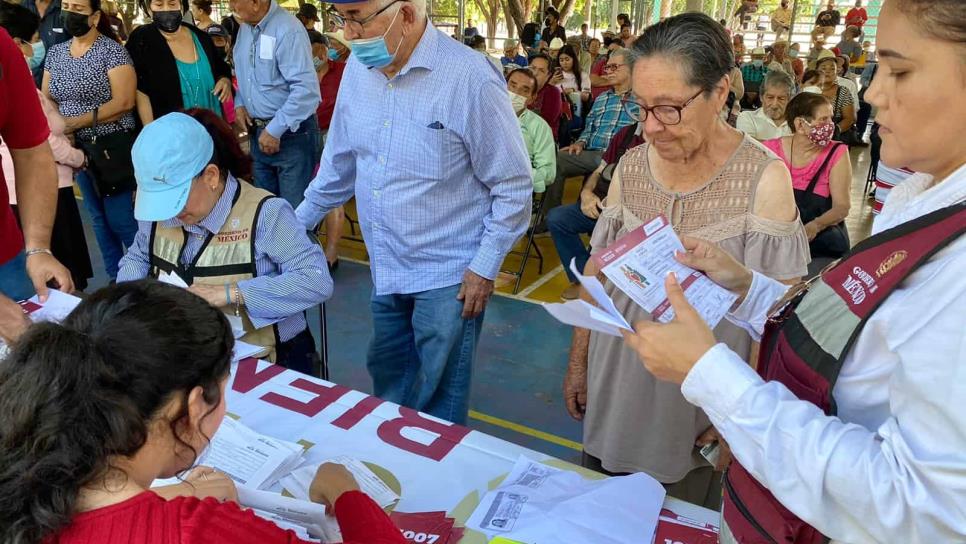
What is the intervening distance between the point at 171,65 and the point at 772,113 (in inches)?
172

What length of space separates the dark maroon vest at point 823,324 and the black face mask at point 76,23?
396cm

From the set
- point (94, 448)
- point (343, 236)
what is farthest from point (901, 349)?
point (343, 236)

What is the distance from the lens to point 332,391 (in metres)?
1.90

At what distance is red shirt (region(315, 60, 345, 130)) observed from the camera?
5.85m

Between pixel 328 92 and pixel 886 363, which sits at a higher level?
pixel 886 363

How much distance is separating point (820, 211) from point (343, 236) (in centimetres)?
364

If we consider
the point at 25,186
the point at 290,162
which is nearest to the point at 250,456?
the point at 25,186

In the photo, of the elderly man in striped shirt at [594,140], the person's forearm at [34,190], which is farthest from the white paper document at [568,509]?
the elderly man in striped shirt at [594,140]

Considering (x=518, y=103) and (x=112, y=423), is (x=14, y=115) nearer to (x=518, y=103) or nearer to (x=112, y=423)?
(x=112, y=423)

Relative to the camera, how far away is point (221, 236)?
7.16 feet

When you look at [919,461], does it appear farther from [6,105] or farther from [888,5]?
[6,105]

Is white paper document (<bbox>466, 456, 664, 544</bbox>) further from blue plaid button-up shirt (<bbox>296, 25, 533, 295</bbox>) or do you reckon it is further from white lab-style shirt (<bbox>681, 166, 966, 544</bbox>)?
blue plaid button-up shirt (<bbox>296, 25, 533, 295</bbox>)

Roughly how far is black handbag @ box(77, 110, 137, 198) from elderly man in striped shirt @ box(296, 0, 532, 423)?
2.05 meters

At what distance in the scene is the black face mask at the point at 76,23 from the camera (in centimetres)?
366
